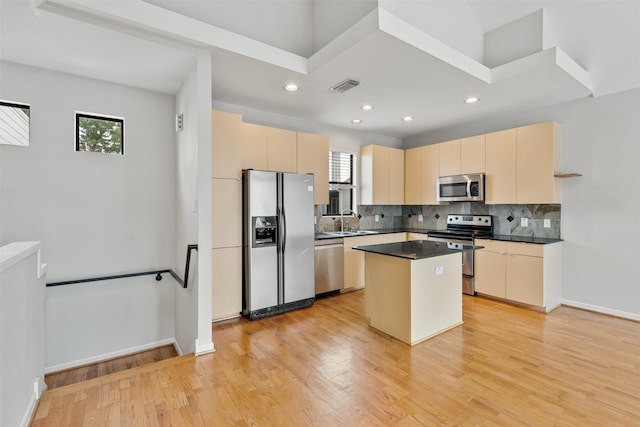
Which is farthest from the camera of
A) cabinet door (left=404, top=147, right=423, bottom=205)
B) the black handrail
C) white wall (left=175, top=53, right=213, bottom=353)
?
cabinet door (left=404, top=147, right=423, bottom=205)

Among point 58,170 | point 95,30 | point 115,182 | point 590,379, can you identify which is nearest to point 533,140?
point 590,379

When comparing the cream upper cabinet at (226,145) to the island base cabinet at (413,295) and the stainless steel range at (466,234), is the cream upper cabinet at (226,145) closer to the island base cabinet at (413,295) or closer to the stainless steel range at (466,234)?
the island base cabinet at (413,295)

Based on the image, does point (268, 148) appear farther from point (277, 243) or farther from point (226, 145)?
point (277, 243)

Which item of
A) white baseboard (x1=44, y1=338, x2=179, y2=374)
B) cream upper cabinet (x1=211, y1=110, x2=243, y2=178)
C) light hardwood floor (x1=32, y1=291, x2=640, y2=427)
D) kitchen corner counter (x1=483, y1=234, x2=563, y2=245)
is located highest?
cream upper cabinet (x1=211, y1=110, x2=243, y2=178)

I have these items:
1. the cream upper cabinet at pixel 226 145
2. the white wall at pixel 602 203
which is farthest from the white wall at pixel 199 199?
the white wall at pixel 602 203

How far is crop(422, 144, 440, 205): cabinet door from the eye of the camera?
16.8 ft

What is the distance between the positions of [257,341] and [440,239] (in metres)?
3.23

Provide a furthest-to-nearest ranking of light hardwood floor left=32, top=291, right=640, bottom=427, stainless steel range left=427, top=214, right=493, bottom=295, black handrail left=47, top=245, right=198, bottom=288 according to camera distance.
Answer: stainless steel range left=427, top=214, right=493, bottom=295
black handrail left=47, top=245, right=198, bottom=288
light hardwood floor left=32, top=291, right=640, bottom=427

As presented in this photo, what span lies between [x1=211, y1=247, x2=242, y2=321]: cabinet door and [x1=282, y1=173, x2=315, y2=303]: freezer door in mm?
559

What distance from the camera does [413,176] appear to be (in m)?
5.49

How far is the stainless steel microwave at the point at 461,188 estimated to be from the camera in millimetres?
4484

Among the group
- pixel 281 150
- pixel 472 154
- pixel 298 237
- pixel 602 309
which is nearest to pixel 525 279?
pixel 602 309

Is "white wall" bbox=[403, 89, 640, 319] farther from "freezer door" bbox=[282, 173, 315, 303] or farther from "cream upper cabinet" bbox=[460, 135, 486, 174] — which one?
"freezer door" bbox=[282, 173, 315, 303]

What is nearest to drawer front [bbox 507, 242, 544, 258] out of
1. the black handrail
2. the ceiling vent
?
the ceiling vent
